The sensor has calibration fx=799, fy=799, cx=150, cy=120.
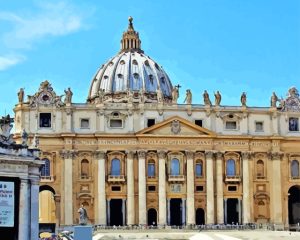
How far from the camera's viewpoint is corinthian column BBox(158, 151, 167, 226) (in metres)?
83.1

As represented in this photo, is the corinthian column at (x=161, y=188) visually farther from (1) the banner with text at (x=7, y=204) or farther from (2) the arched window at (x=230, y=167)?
(1) the banner with text at (x=7, y=204)

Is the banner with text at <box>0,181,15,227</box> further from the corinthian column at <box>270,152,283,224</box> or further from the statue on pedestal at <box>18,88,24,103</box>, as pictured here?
the corinthian column at <box>270,152,283,224</box>

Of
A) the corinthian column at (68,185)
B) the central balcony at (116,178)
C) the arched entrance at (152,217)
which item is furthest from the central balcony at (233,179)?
the corinthian column at (68,185)

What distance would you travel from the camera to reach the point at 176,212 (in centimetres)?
8562

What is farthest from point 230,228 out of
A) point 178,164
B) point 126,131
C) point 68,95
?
point 68,95

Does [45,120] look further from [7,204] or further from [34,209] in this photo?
[7,204]

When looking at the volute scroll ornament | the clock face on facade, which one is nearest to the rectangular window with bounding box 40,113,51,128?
the clock face on facade

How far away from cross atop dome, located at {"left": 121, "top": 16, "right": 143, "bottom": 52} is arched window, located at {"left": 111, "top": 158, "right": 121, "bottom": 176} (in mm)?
46002

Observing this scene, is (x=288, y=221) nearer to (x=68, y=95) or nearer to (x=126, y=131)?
(x=126, y=131)

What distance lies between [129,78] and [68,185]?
40609 millimetres

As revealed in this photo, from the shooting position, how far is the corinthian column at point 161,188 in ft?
273

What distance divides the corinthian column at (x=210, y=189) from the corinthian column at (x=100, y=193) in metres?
10.9

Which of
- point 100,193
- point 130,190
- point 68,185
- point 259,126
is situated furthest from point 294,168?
point 68,185

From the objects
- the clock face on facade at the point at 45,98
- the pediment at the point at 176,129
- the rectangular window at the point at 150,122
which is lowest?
the pediment at the point at 176,129
